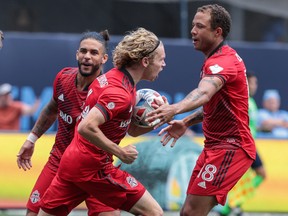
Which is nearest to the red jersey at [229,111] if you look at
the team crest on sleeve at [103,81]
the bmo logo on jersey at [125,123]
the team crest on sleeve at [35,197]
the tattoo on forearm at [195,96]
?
the tattoo on forearm at [195,96]

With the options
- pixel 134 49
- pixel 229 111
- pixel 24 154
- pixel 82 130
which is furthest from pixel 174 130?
pixel 24 154

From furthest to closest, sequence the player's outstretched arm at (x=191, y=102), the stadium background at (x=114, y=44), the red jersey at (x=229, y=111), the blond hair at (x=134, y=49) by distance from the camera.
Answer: the stadium background at (x=114, y=44) → the red jersey at (x=229, y=111) → the blond hair at (x=134, y=49) → the player's outstretched arm at (x=191, y=102)

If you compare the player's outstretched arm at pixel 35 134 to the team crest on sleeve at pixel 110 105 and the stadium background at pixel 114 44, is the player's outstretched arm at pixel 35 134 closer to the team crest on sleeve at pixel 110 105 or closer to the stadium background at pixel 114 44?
the team crest on sleeve at pixel 110 105

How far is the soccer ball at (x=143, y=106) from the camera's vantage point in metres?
8.27

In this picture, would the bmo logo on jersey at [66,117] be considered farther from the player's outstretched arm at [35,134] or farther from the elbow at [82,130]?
the elbow at [82,130]

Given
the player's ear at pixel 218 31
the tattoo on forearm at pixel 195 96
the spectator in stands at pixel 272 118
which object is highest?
the player's ear at pixel 218 31

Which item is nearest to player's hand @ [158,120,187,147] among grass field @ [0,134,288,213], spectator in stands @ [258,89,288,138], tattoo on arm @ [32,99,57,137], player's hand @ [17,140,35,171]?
tattoo on arm @ [32,99,57,137]

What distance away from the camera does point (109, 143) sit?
769 cm

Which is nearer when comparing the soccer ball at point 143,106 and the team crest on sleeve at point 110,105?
the team crest on sleeve at point 110,105

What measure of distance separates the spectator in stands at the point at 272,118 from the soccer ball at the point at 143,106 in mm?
6552

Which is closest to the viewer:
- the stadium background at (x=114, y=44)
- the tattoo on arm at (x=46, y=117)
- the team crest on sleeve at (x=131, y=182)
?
the team crest on sleeve at (x=131, y=182)

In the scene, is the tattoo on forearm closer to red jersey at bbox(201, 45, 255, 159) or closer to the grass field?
red jersey at bbox(201, 45, 255, 159)

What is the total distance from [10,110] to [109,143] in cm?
678

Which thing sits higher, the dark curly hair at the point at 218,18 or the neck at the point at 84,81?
the dark curly hair at the point at 218,18
